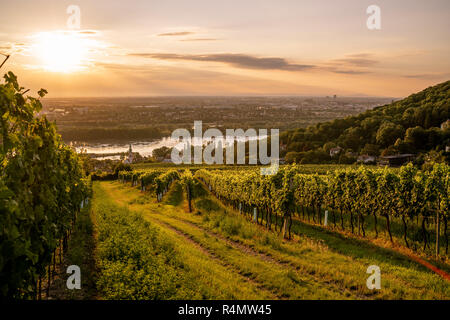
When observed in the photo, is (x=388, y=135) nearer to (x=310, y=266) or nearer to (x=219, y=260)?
(x=310, y=266)

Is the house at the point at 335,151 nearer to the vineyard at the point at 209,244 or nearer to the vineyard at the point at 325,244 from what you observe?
the vineyard at the point at 325,244

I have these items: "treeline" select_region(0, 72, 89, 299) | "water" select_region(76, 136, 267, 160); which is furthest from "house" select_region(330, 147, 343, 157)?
"treeline" select_region(0, 72, 89, 299)

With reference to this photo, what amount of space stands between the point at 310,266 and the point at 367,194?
26.0 feet

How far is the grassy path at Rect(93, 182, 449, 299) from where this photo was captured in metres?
8.58

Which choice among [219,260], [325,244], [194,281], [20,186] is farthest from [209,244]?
[20,186]

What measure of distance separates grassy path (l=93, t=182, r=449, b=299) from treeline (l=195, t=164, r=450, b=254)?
7.27 feet

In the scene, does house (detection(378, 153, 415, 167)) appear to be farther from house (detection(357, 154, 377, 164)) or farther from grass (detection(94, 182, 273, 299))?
grass (detection(94, 182, 273, 299))

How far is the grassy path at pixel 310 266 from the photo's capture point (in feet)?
28.1

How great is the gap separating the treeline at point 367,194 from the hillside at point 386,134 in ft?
173

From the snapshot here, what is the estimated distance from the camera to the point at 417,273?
10.4 meters

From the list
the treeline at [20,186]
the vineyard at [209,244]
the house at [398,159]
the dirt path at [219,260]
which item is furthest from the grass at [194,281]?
the house at [398,159]

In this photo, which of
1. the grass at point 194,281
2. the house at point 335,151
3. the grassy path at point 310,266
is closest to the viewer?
the grass at point 194,281
